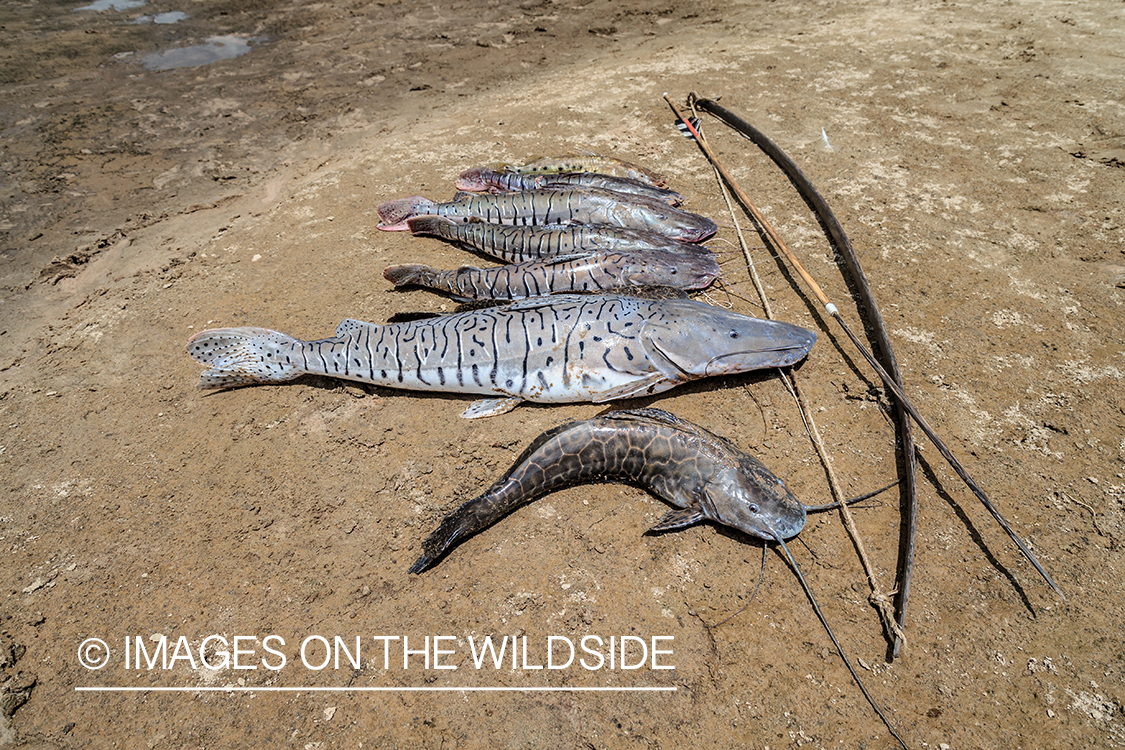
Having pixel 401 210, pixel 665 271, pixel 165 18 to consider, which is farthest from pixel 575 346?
pixel 165 18

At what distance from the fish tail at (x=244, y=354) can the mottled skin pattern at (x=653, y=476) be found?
2.13 m

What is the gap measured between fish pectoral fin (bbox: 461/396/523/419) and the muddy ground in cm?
7

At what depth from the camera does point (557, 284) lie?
16.3ft

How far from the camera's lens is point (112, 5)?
13172 mm

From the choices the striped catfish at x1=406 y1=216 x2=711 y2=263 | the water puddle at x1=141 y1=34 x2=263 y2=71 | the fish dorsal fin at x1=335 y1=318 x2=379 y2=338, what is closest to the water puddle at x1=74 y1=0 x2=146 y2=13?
the water puddle at x1=141 y1=34 x2=263 y2=71

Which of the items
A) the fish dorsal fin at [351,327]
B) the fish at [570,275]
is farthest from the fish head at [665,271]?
the fish dorsal fin at [351,327]

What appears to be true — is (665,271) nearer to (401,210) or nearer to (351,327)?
(351,327)

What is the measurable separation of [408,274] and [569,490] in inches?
107

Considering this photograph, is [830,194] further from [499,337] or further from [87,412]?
[87,412]

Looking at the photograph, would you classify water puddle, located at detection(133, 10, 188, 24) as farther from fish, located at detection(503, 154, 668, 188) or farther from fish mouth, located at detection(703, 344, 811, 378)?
fish mouth, located at detection(703, 344, 811, 378)

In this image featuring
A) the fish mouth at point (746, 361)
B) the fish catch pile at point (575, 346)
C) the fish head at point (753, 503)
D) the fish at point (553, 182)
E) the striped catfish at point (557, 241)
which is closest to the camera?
the fish head at point (753, 503)

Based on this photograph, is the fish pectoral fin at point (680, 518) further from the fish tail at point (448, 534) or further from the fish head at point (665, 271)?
the fish head at point (665, 271)

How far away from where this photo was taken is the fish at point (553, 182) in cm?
613

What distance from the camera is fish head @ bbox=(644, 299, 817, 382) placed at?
13.5ft
